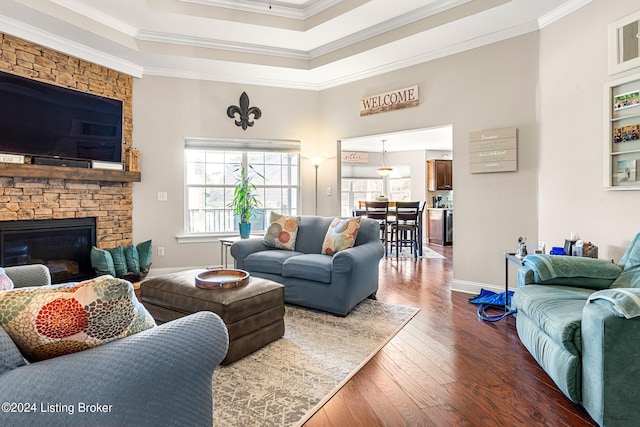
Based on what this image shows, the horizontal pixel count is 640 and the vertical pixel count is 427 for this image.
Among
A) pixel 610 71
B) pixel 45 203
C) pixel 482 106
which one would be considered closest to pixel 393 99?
pixel 482 106

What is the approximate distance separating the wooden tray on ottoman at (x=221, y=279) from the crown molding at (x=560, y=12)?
12.1 ft

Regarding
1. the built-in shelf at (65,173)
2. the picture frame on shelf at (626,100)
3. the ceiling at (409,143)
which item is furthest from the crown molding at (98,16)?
the picture frame on shelf at (626,100)

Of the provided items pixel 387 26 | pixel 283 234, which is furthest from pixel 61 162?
pixel 387 26

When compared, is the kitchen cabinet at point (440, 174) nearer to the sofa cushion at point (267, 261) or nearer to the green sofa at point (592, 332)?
the sofa cushion at point (267, 261)

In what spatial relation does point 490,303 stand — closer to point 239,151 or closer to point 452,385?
point 452,385

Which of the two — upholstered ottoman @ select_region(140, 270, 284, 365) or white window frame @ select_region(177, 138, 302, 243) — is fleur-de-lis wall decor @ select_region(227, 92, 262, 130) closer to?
white window frame @ select_region(177, 138, 302, 243)

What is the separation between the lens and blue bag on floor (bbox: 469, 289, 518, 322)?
3.24m

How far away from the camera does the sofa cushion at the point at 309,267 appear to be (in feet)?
10.5

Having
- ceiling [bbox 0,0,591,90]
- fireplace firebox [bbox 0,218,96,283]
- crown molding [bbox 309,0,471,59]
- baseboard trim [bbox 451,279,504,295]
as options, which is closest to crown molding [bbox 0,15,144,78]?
ceiling [bbox 0,0,591,90]

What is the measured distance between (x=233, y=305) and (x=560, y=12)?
3.86m

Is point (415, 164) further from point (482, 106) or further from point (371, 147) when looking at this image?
point (482, 106)

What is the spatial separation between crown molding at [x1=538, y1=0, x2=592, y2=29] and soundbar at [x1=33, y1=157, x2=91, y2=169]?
516 centimetres

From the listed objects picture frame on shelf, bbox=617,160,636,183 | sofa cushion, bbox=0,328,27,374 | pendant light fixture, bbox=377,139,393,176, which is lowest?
sofa cushion, bbox=0,328,27,374

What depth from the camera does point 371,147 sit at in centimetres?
899
